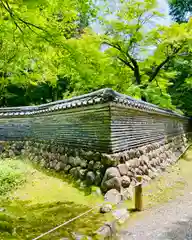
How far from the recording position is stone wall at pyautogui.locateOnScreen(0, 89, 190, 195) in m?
6.47

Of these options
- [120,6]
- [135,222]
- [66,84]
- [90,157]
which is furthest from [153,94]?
[66,84]

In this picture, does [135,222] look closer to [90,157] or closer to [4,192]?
[90,157]

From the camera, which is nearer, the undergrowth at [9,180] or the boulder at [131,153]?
the undergrowth at [9,180]

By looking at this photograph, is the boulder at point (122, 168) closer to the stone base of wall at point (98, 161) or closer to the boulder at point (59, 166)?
the stone base of wall at point (98, 161)

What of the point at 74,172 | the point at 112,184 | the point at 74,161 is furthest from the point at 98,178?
the point at 74,161

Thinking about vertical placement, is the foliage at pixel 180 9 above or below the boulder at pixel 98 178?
above

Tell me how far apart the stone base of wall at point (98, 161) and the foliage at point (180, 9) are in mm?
17524

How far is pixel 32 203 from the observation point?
5984 mm

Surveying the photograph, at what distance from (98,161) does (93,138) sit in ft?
2.31

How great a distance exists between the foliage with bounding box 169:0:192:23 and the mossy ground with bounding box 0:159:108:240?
21.7 m

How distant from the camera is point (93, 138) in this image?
276 inches

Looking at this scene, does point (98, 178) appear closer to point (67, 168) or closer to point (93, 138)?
point (93, 138)

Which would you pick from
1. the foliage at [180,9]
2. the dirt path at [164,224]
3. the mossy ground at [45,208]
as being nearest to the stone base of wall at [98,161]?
the mossy ground at [45,208]

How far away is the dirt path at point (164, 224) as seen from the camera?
4234 mm
